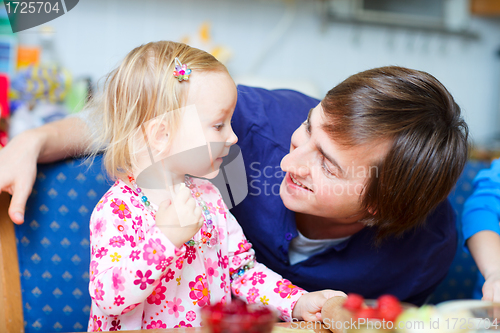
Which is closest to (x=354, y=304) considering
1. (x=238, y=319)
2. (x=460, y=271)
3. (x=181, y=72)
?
(x=238, y=319)

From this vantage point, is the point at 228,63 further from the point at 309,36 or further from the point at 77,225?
the point at 77,225

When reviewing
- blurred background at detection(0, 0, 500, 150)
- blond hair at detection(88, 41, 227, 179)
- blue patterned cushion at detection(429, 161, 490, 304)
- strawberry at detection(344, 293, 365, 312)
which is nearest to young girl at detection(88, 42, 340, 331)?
blond hair at detection(88, 41, 227, 179)

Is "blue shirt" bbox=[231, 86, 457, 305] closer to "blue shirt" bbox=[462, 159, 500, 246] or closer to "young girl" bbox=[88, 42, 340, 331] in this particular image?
"blue shirt" bbox=[462, 159, 500, 246]

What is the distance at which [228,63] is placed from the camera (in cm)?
263

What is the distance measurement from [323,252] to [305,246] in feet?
0.17

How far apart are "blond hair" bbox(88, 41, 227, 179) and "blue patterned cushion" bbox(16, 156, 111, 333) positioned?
24 centimetres

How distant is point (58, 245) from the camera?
994 mm

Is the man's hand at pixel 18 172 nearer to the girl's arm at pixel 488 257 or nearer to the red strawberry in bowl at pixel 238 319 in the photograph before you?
the red strawberry in bowl at pixel 238 319

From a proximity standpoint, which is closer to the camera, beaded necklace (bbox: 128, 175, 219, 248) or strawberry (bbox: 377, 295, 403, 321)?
strawberry (bbox: 377, 295, 403, 321)

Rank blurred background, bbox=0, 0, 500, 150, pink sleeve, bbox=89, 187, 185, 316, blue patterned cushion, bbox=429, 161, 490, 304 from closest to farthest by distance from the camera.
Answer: pink sleeve, bbox=89, 187, 185, 316 → blue patterned cushion, bbox=429, 161, 490, 304 → blurred background, bbox=0, 0, 500, 150

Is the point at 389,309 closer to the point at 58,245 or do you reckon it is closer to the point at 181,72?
the point at 181,72

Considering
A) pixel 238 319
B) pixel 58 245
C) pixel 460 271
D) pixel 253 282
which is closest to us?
pixel 238 319

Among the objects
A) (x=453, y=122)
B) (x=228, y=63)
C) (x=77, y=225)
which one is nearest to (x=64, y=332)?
(x=77, y=225)

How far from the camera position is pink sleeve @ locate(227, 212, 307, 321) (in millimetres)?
843
